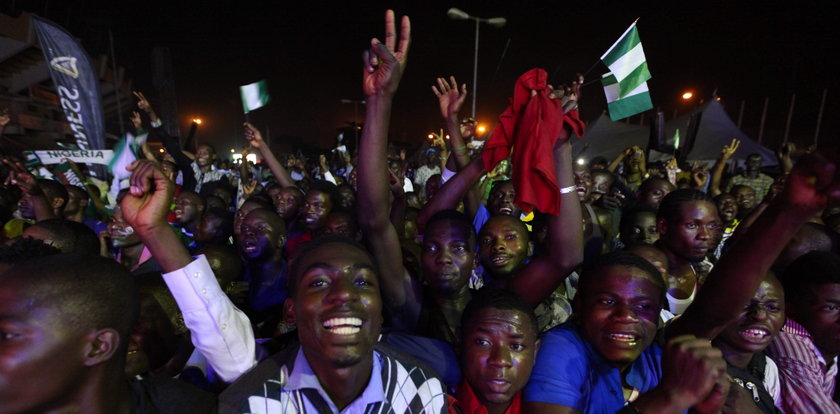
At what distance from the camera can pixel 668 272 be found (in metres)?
2.96

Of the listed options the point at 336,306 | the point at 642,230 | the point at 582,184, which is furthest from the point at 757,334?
the point at 582,184

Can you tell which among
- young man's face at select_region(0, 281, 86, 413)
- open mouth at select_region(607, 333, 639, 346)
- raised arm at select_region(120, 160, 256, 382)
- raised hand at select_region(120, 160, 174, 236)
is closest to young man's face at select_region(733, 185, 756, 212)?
open mouth at select_region(607, 333, 639, 346)

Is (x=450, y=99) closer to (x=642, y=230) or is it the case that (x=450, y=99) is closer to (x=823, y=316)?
(x=642, y=230)

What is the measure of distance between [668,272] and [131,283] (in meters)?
3.09

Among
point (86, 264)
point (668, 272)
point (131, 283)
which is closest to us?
point (86, 264)

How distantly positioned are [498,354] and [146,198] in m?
1.55

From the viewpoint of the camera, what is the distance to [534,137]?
220 centimetres

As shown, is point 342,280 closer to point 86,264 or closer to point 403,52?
point 86,264

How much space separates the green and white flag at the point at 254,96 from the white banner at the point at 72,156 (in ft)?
7.08

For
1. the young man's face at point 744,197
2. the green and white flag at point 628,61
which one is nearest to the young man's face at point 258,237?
the green and white flag at point 628,61

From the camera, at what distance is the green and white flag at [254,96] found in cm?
570

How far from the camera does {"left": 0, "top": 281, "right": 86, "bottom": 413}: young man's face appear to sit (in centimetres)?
116

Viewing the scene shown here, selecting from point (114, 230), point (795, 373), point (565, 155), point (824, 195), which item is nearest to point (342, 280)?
point (565, 155)

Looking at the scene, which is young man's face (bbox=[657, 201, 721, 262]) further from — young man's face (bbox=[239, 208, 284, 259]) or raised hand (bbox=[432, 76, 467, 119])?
young man's face (bbox=[239, 208, 284, 259])
